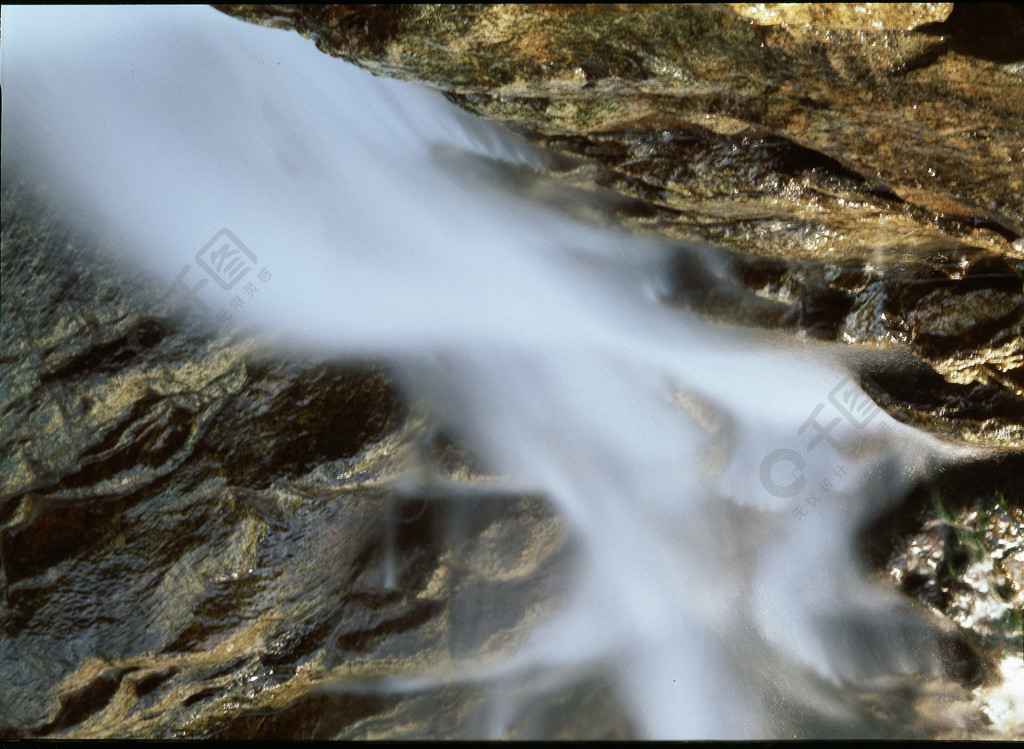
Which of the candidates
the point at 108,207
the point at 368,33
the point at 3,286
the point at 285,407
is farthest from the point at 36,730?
the point at 368,33

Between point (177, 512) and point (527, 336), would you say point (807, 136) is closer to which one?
point (527, 336)

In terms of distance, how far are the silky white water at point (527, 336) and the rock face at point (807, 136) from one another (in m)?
0.43

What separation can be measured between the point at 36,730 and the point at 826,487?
5439 millimetres

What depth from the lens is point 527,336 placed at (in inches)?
165

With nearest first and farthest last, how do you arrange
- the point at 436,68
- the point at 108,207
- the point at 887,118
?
the point at 887,118, the point at 436,68, the point at 108,207

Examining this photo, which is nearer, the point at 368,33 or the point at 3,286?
the point at 368,33

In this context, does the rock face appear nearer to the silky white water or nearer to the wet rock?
the silky white water

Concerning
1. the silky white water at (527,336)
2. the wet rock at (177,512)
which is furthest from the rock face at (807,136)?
the wet rock at (177,512)

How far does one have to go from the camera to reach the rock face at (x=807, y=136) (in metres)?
2.42

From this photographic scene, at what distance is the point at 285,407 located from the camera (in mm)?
3557

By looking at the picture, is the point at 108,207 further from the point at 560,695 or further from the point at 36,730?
the point at 560,695

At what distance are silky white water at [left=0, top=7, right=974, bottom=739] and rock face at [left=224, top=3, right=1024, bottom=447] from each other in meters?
0.43

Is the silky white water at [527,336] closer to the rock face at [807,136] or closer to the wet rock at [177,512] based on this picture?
the wet rock at [177,512]

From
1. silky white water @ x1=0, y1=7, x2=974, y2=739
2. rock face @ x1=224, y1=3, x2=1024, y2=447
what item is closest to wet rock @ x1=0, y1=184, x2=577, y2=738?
silky white water @ x1=0, y1=7, x2=974, y2=739
